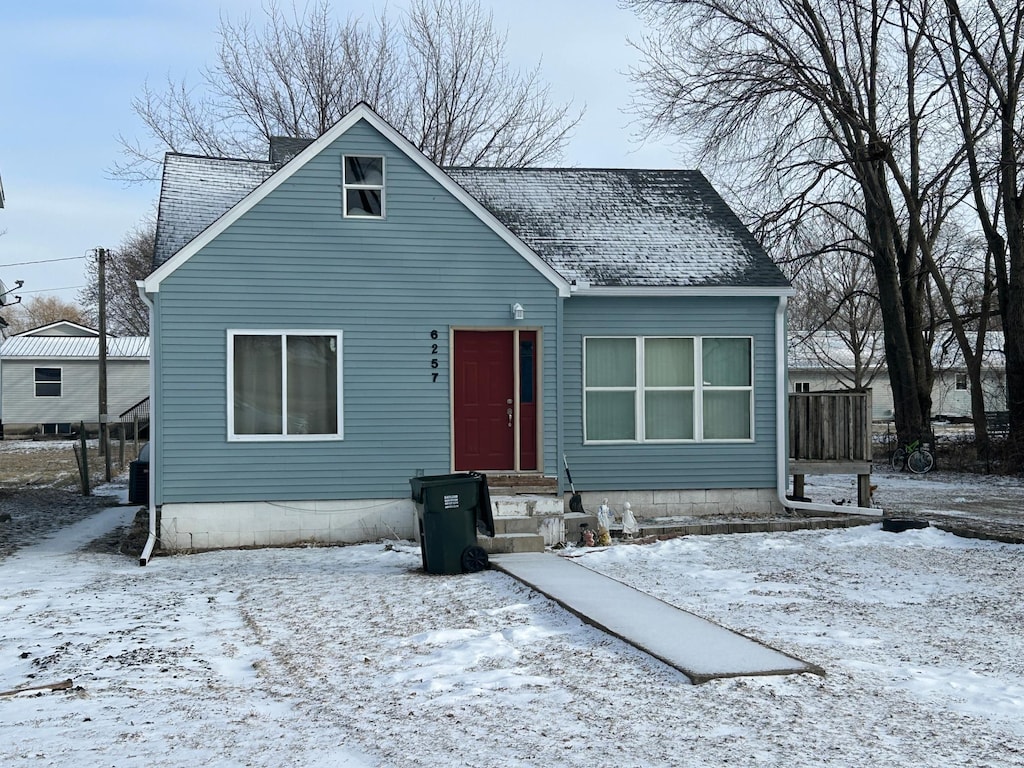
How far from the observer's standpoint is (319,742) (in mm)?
5465

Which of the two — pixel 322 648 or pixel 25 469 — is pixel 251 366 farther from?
pixel 25 469

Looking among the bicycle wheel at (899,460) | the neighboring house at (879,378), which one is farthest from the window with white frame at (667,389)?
the neighboring house at (879,378)

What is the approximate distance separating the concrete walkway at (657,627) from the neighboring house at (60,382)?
108ft

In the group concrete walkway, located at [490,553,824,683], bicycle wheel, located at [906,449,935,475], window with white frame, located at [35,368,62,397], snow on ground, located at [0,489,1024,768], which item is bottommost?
snow on ground, located at [0,489,1024,768]

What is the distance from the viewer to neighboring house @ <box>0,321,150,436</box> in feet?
129

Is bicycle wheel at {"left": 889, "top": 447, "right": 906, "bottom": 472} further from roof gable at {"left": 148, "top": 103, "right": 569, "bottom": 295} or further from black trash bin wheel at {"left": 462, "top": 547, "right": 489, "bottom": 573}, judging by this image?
black trash bin wheel at {"left": 462, "top": 547, "right": 489, "bottom": 573}

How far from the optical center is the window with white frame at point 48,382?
39500 mm

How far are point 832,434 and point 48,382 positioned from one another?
33.6 meters

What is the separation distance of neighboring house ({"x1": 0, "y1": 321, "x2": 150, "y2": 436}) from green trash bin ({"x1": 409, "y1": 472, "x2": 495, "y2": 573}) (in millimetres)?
31329

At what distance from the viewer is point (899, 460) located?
2441 cm

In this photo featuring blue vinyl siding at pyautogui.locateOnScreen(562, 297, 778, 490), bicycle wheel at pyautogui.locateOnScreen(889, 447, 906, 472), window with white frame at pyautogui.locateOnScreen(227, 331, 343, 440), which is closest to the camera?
window with white frame at pyautogui.locateOnScreen(227, 331, 343, 440)

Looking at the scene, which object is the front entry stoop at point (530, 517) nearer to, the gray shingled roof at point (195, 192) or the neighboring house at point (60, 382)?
the gray shingled roof at point (195, 192)

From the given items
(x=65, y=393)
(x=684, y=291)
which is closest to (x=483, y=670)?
(x=684, y=291)

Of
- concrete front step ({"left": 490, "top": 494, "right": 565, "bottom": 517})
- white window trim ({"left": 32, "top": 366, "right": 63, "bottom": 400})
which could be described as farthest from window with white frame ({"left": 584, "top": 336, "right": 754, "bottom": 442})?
white window trim ({"left": 32, "top": 366, "right": 63, "bottom": 400})
